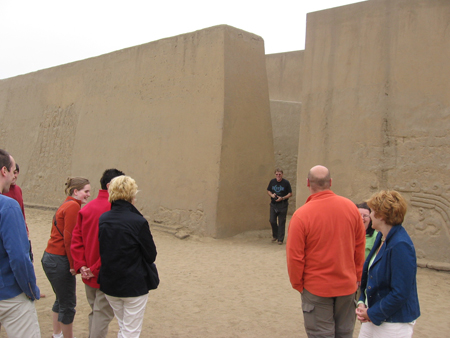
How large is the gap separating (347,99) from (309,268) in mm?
4641

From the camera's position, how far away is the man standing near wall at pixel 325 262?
260 cm

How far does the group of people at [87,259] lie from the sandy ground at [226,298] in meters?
0.93

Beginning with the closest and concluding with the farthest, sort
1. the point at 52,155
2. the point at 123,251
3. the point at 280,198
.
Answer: the point at 123,251 < the point at 280,198 < the point at 52,155

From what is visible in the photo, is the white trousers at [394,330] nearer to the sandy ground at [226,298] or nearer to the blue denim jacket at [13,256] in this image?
the sandy ground at [226,298]

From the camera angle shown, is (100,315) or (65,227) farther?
(65,227)

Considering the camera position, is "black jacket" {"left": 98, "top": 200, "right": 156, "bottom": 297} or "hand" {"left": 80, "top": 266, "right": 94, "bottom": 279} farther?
"hand" {"left": 80, "top": 266, "right": 94, "bottom": 279}

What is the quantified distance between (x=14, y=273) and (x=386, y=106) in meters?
5.68

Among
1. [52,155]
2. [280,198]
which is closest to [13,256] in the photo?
[280,198]

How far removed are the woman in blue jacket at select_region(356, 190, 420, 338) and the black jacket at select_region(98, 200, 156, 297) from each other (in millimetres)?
1440

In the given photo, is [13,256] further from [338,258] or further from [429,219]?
[429,219]

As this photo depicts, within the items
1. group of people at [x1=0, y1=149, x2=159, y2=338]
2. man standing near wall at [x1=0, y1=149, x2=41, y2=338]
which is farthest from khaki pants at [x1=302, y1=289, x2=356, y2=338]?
man standing near wall at [x1=0, y1=149, x2=41, y2=338]

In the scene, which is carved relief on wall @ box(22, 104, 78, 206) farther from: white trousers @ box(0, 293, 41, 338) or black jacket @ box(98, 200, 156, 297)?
white trousers @ box(0, 293, 41, 338)

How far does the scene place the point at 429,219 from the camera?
588 centimetres

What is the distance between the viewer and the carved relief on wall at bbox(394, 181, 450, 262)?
5.77 m
